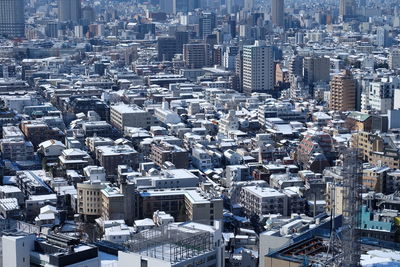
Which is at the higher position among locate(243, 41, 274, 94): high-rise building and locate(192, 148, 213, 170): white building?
locate(243, 41, 274, 94): high-rise building

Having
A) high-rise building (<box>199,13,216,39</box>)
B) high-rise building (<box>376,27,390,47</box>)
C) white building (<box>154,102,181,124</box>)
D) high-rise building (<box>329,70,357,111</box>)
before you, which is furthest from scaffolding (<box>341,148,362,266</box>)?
high-rise building (<box>199,13,216,39</box>)

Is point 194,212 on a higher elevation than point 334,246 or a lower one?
lower

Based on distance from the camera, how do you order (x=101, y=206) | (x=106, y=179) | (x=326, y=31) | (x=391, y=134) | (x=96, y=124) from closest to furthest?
1. (x=101, y=206)
2. (x=106, y=179)
3. (x=391, y=134)
4. (x=96, y=124)
5. (x=326, y=31)

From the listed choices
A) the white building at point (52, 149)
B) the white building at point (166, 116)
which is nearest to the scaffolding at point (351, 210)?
the white building at point (52, 149)

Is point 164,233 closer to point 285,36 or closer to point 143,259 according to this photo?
point 143,259

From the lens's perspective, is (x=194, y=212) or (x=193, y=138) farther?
(x=193, y=138)

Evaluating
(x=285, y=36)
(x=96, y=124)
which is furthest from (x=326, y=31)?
(x=96, y=124)

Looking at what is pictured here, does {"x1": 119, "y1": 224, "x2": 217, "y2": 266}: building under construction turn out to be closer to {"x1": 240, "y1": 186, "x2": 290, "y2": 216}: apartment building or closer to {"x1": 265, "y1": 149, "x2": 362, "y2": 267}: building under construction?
{"x1": 265, "y1": 149, "x2": 362, "y2": 267}: building under construction
